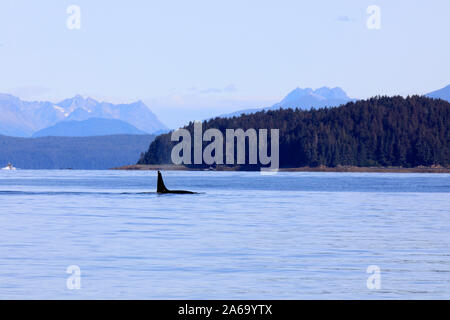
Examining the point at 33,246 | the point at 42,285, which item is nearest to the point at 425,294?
the point at 42,285

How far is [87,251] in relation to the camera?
40.8 metres

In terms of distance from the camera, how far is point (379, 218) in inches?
2606

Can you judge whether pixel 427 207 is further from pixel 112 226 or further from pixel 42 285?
pixel 42 285
